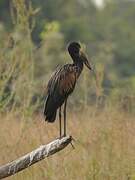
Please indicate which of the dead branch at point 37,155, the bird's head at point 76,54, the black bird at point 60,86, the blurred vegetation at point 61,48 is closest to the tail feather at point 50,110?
the black bird at point 60,86

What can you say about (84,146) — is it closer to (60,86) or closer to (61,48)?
(60,86)

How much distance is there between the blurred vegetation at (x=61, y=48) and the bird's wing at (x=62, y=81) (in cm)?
103

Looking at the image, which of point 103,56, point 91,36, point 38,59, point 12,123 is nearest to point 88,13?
point 91,36

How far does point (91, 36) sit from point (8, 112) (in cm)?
3079

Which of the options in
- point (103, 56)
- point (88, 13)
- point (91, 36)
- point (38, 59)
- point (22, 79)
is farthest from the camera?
point (88, 13)

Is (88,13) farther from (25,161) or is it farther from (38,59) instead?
(25,161)

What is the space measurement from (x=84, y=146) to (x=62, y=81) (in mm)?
1297

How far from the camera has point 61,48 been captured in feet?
94.6

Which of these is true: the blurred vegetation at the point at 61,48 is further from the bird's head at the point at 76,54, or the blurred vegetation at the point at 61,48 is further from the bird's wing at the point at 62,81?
the bird's wing at the point at 62,81

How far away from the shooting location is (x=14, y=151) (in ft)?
31.8

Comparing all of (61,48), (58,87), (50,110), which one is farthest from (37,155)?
(61,48)

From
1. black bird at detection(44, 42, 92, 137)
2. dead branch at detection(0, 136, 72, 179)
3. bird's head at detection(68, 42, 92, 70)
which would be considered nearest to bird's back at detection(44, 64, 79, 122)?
black bird at detection(44, 42, 92, 137)

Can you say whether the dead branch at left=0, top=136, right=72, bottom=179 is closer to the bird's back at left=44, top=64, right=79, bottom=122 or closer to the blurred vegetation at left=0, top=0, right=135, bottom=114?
the bird's back at left=44, top=64, right=79, bottom=122

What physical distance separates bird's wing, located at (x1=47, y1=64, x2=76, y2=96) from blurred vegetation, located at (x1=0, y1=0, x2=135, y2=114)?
3.39 ft
